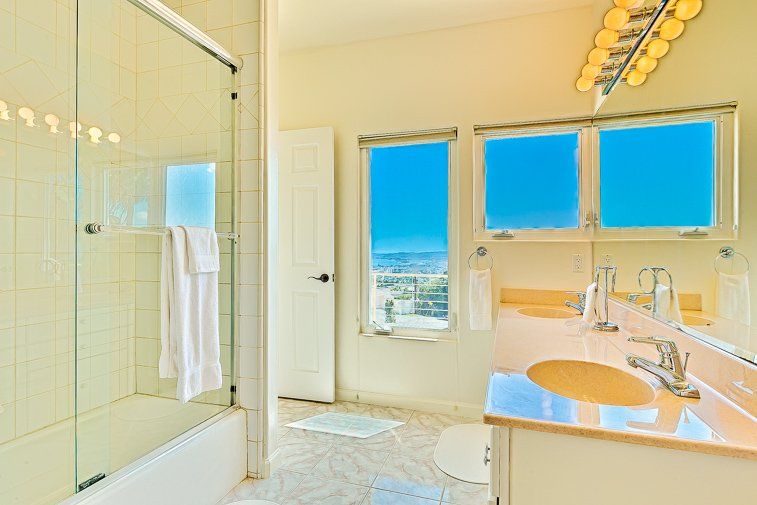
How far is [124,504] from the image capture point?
131cm

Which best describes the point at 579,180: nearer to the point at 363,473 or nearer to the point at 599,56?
the point at 599,56

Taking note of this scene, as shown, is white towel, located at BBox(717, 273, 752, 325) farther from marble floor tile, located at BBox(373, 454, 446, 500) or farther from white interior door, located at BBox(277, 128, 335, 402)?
white interior door, located at BBox(277, 128, 335, 402)

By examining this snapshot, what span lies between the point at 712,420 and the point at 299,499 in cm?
163

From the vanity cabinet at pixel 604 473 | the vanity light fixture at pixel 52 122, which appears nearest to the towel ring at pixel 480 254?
the vanity cabinet at pixel 604 473

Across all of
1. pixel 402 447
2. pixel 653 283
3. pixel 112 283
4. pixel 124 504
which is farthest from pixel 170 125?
pixel 653 283

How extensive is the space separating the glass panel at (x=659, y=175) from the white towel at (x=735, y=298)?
19 centimetres

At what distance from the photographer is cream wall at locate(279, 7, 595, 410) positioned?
8.02 ft

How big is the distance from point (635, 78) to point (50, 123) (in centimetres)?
278

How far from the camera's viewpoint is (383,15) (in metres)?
2.50

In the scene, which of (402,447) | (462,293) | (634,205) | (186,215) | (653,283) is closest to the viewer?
(653,283)

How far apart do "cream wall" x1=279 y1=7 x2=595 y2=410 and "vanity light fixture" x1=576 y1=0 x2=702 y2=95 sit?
0.97 feet

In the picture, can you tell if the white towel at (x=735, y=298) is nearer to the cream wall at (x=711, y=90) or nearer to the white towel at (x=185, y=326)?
the cream wall at (x=711, y=90)

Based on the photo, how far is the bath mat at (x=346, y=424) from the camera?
232 centimetres

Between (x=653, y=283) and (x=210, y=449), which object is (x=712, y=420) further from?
(x=210, y=449)
